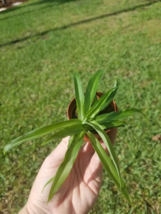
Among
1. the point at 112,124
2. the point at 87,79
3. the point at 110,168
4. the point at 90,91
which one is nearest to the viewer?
the point at 110,168

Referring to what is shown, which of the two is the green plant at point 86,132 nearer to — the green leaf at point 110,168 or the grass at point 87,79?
the green leaf at point 110,168

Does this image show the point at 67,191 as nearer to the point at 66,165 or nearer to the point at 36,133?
the point at 66,165

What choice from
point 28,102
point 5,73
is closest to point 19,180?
point 28,102

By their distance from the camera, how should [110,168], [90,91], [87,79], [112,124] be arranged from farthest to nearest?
1. [87,79]
2. [90,91]
3. [112,124]
4. [110,168]

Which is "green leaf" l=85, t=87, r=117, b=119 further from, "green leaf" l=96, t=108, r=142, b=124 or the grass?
the grass

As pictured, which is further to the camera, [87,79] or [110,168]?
[87,79]

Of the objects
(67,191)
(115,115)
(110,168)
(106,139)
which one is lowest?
(67,191)

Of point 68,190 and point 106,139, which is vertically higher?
point 106,139

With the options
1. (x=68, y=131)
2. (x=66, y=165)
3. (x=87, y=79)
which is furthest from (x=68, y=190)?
(x=87, y=79)
